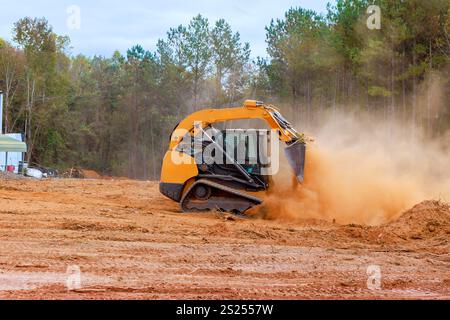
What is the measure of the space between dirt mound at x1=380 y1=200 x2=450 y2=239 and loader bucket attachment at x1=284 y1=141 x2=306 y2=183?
7.15ft

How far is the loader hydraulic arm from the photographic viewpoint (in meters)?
13.4

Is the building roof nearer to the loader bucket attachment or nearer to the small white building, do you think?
the small white building

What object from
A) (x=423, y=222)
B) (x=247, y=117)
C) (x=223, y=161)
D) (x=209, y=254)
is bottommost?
(x=209, y=254)

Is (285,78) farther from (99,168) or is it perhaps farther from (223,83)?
(99,168)

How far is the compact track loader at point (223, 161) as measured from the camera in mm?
13555

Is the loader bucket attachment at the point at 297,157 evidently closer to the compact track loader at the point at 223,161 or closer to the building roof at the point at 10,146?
the compact track loader at the point at 223,161

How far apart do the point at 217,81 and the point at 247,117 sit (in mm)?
34114

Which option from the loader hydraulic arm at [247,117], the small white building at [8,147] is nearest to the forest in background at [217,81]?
the small white building at [8,147]

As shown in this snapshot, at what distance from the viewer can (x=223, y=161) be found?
13.7m

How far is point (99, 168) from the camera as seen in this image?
60188 mm

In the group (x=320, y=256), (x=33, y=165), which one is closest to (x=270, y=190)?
(x=320, y=256)

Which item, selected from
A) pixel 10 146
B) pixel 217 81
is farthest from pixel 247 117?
pixel 217 81

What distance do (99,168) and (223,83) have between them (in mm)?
19074

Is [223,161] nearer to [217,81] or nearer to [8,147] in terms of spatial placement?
[8,147]
